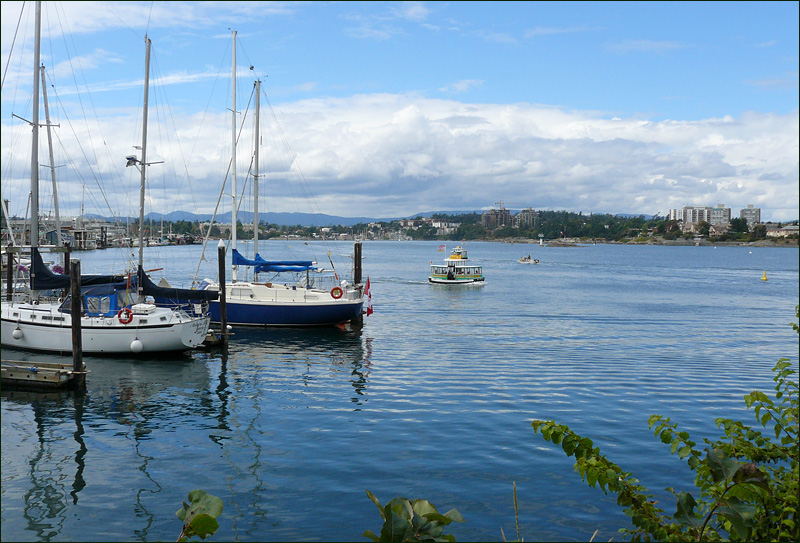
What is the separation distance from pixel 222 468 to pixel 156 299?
67.9 ft

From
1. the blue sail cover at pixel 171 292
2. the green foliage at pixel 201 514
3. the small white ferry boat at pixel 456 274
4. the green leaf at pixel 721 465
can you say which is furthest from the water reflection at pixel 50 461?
the small white ferry boat at pixel 456 274

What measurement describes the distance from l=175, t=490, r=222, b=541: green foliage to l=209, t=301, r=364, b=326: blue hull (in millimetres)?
31390

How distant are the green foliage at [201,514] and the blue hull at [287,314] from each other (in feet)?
103

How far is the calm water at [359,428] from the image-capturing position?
12078mm

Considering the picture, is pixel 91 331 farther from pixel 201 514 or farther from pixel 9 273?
pixel 201 514

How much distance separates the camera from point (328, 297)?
35.9 meters

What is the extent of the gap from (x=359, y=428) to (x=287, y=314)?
18.6 metres

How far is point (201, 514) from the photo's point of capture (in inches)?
145

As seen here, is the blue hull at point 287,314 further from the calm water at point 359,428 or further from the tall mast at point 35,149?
the tall mast at point 35,149

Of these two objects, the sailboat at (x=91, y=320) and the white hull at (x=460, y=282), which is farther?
the white hull at (x=460, y=282)

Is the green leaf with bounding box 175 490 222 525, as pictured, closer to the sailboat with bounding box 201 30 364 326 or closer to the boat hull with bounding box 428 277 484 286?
the sailboat with bounding box 201 30 364 326

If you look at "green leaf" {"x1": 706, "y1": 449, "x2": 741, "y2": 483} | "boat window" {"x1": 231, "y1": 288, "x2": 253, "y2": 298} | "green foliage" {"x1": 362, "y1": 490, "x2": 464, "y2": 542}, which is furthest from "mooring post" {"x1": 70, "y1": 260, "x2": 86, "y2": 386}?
"green leaf" {"x1": 706, "y1": 449, "x2": 741, "y2": 483}

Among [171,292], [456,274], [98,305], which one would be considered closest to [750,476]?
[98,305]

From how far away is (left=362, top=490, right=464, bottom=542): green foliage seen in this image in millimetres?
3381
